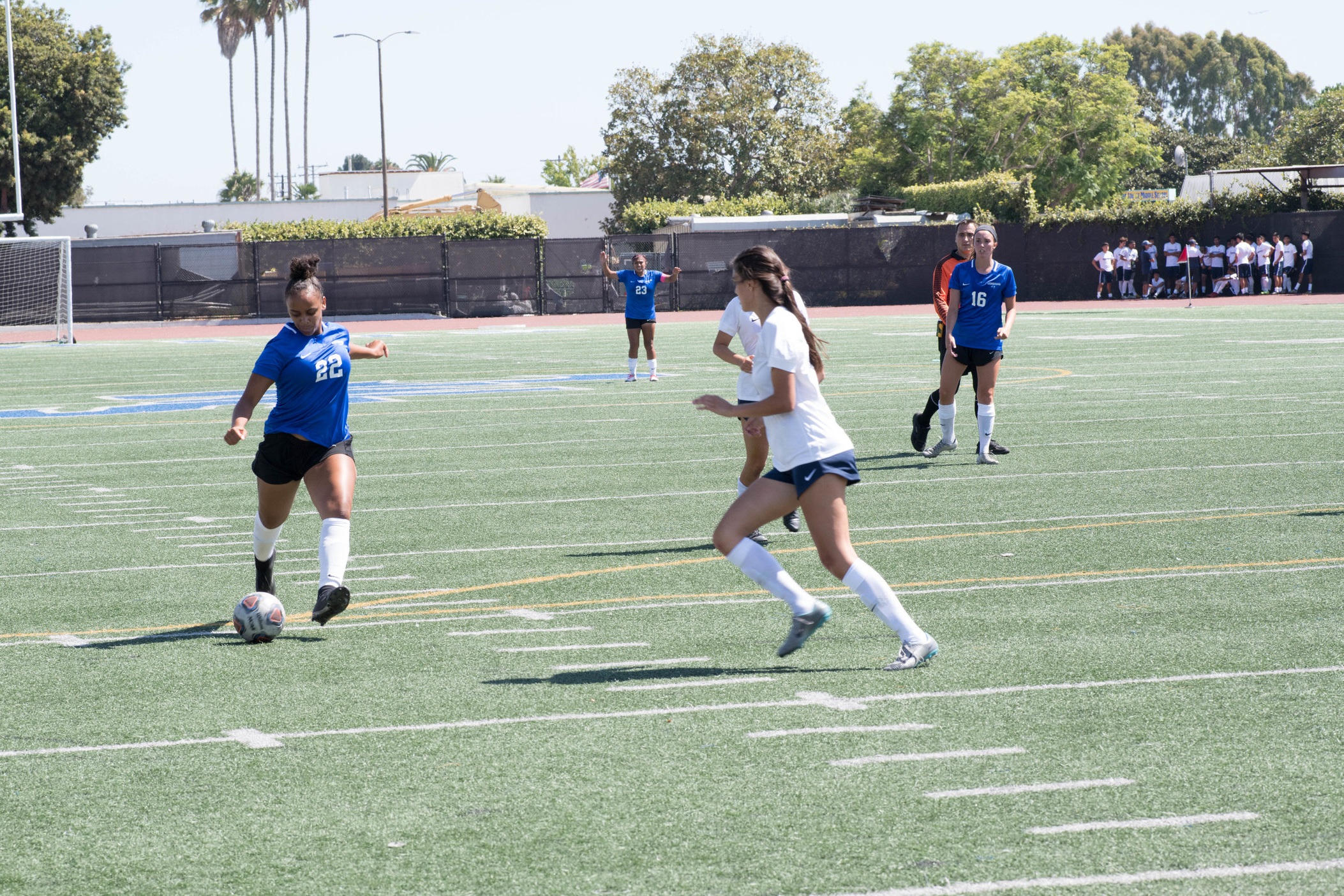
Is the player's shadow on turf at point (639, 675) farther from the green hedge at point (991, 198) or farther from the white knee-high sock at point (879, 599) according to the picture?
the green hedge at point (991, 198)

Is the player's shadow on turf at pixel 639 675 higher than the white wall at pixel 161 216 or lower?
lower

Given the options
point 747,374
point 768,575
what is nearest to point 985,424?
point 747,374

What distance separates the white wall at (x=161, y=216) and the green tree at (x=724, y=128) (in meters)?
15.3

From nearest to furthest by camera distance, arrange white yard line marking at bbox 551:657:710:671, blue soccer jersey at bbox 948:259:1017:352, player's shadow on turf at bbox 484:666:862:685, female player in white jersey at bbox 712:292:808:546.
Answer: player's shadow on turf at bbox 484:666:862:685
white yard line marking at bbox 551:657:710:671
female player in white jersey at bbox 712:292:808:546
blue soccer jersey at bbox 948:259:1017:352

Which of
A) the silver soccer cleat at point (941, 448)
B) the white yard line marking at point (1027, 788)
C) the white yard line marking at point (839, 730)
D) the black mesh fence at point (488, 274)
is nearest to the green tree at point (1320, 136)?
Result: the black mesh fence at point (488, 274)

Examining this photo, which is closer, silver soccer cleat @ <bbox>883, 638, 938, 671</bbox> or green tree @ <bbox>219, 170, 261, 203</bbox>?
silver soccer cleat @ <bbox>883, 638, 938, 671</bbox>

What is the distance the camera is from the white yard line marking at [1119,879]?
4.22 meters

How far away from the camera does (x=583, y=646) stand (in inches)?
294

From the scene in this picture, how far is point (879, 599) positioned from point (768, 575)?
48 centimetres

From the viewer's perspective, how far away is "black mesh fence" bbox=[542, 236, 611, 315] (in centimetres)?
5009

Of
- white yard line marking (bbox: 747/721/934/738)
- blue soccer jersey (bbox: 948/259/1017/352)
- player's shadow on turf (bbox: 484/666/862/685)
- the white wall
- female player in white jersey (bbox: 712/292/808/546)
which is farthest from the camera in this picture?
the white wall

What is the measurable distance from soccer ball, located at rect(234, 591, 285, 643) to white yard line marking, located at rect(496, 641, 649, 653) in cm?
107

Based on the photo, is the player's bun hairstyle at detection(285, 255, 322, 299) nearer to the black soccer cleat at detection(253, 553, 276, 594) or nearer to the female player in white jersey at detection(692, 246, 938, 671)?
the black soccer cleat at detection(253, 553, 276, 594)

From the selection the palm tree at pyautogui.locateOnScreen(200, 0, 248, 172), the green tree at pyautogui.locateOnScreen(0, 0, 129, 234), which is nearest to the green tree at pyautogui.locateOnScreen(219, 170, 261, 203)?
the palm tree at pyautogui.locateOnScreen(200, 0, 248, 172)
